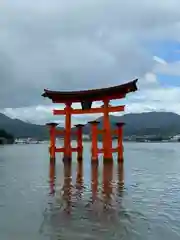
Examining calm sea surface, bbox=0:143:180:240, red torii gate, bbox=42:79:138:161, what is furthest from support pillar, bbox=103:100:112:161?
calm sea surface, bbox=0:143:180:240

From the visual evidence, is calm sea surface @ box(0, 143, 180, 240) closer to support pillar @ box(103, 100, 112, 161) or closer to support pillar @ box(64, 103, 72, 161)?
support pillar @ box(103, 100, 112, 161)

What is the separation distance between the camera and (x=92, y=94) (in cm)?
2692

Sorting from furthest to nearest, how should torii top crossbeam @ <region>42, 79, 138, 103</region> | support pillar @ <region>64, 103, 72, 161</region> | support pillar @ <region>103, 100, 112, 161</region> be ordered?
support pillar @ <region>64, 103, 72, 161</region> < support pillar @ <region>103, 100, 112, 161</region> < torii top crossbeam @ <region>42, 79, 138, 103</region>

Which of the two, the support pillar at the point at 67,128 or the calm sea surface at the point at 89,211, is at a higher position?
the support pillar at the point at 67,128

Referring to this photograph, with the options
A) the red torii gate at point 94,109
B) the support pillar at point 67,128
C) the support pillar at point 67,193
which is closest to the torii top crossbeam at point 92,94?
the red torii gate at point 94,109

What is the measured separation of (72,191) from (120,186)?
2.40 meters

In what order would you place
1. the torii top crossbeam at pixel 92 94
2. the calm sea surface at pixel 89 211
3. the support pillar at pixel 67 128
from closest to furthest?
1. the calm sea surface at pixel 89 211
2. the torii top crossbeam at pixel 92 94
3. the support pillar at pixel 67 128

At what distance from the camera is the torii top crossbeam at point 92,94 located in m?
25.1

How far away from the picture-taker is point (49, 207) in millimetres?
10406

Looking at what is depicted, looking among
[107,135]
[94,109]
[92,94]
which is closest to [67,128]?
[94,109]

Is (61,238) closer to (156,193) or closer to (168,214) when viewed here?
(168,214)

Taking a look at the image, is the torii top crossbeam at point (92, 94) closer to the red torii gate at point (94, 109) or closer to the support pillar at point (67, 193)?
the red torii gate at point (94, 109)

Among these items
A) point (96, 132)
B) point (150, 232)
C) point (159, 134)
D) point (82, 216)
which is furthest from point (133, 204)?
point (159, 134)

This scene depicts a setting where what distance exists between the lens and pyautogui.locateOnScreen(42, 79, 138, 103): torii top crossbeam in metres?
25.1
